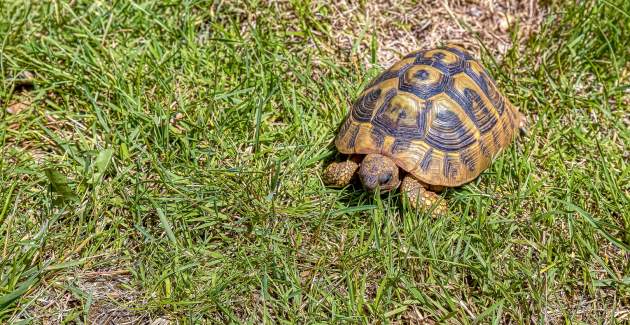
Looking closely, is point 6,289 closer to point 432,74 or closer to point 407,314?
point 407,314

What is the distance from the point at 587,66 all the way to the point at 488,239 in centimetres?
203

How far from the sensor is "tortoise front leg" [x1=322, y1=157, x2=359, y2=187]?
152 inches

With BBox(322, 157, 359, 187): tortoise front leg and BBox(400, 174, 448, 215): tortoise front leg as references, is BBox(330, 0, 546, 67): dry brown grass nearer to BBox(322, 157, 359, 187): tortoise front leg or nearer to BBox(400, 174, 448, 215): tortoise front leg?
BBox(322, 157, 359, 187): tortoise front leg

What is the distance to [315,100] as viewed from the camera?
447 centimetres

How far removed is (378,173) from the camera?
3.64 m

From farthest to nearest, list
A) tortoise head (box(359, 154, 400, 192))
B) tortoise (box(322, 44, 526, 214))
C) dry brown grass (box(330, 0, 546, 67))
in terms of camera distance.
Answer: dry brown grass (box(330, 0, 546, 67))
tortoise (box(322, 44, 526, 214))
tortoise head (box(359, 154, 400, 192))

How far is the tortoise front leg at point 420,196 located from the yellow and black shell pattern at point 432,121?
0.23 ft

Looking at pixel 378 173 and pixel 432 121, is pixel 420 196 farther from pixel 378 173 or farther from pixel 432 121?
pixel 432 121

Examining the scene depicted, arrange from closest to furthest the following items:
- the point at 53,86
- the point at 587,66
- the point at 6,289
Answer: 1. the point at 6,289
2. the point at 53,86
3. the point at 587,66

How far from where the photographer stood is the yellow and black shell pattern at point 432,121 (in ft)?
12.4

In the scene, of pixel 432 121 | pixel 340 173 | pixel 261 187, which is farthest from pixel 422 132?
pixel 261 187

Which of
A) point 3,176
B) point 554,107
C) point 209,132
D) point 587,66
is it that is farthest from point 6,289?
point 587,66

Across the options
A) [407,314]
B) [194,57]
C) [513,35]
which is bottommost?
[407,314]

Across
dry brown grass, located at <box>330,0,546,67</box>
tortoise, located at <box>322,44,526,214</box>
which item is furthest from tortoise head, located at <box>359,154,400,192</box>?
dry brown grass, located at <box>330,0,546,67</box>
